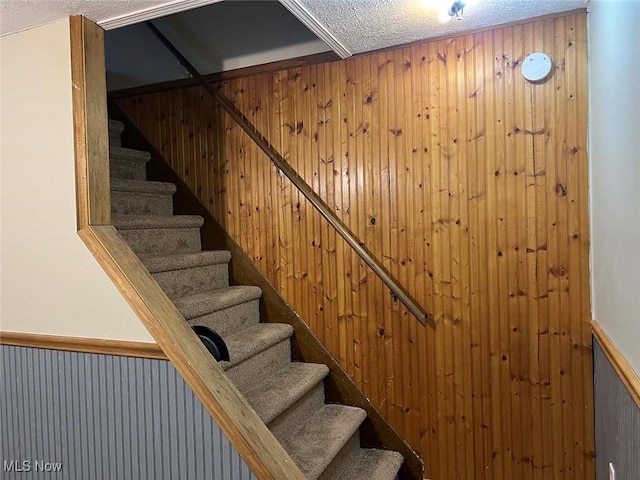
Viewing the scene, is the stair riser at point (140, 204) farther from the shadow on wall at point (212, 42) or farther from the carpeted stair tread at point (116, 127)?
the shadow on wall at point (212, 42)

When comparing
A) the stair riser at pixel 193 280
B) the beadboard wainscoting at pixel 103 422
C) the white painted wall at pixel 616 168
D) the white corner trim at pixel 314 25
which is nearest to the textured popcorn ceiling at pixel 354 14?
the white corner trim at pixel 314 25

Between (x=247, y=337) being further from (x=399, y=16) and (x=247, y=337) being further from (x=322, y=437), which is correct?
(x=399, y=16)

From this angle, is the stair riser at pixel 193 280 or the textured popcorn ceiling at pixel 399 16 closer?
the textured popcorn ceiling at pixel 399 16

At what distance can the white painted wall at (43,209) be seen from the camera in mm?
1640

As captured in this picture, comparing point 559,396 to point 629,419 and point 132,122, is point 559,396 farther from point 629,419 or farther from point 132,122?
point 132,122

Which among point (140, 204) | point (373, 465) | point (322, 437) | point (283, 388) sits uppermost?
point (140, 204)

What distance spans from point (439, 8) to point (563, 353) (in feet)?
5.31

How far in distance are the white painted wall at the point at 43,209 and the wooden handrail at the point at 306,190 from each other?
1.00m

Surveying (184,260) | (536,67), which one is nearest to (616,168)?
(536,67)

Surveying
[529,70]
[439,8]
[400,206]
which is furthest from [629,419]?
[439,8]

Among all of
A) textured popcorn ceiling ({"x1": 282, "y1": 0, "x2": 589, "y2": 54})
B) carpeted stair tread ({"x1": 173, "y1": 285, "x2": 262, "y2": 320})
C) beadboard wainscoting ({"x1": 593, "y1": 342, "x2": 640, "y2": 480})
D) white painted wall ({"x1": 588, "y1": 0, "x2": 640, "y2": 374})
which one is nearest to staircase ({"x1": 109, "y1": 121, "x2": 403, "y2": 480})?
carpeted stair tread ({"x1": 173, "y1": 285, "x2": 262, "y2": 320})

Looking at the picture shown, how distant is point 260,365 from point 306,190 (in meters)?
0.95

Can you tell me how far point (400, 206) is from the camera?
7.50ft

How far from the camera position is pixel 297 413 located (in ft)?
7.13
